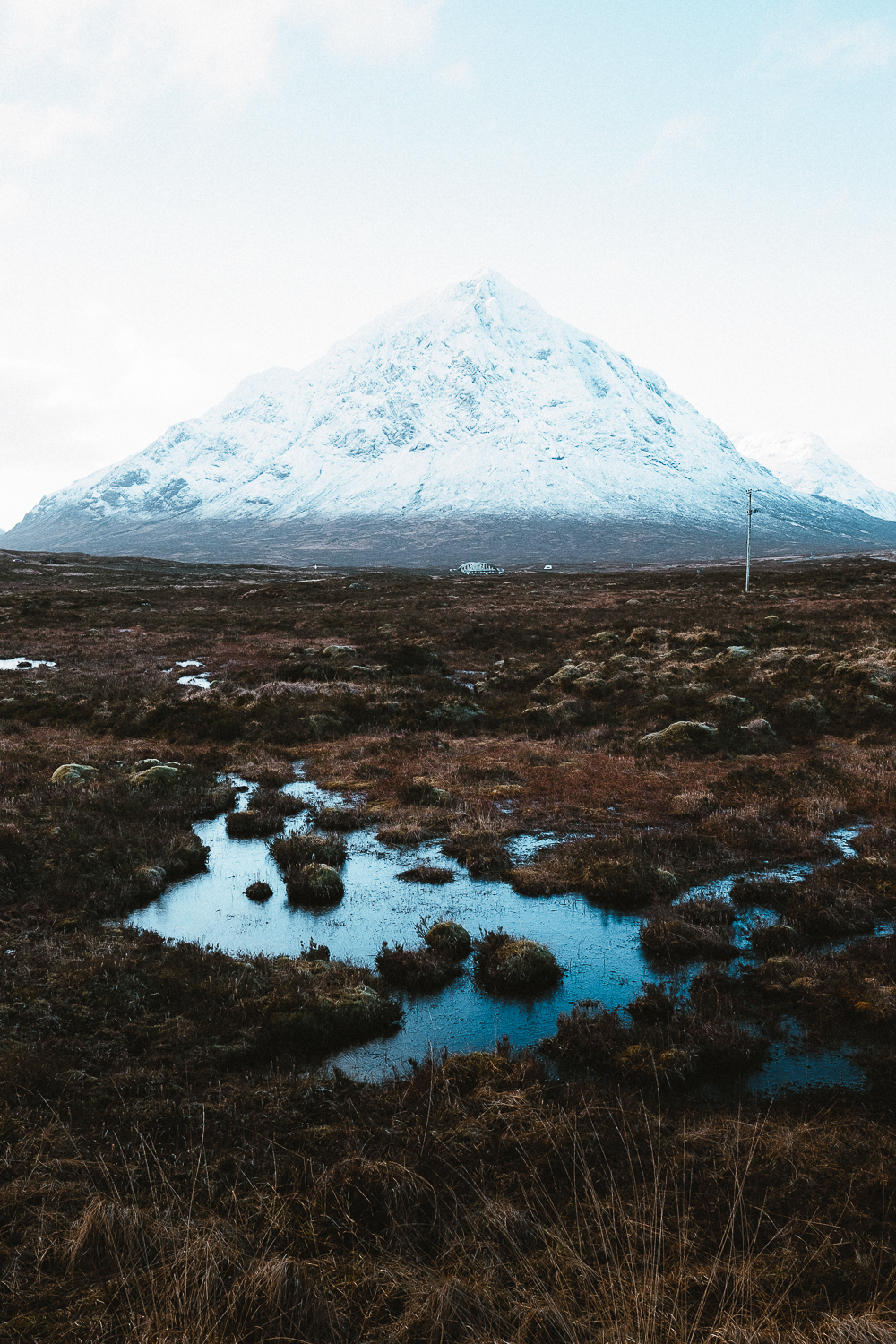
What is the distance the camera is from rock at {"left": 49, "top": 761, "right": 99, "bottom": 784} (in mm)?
15359

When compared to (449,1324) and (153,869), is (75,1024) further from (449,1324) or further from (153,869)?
(449,1324)

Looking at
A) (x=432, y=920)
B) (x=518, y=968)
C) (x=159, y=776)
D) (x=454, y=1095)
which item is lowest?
(x=432, y=920)

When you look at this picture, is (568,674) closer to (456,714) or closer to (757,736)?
(456,714)

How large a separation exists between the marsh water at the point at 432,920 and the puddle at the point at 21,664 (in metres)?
20.5

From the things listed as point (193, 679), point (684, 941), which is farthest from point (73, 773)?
point (684, 941)

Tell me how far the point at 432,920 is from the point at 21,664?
2834 cm

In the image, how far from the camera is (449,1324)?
12.7 feet

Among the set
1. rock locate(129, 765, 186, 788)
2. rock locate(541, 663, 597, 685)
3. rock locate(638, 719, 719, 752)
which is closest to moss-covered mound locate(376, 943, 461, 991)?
rock locate(129, 765, 186, 788)

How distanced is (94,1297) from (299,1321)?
123cm

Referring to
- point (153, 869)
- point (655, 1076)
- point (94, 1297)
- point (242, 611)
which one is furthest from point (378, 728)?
point (242, 611)

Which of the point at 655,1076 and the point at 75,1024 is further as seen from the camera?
the point at 75,1024

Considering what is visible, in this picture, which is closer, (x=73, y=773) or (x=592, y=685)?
(x=73, y=773)

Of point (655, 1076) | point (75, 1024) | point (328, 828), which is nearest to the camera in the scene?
point (655, 1076)

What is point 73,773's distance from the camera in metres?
15.6
